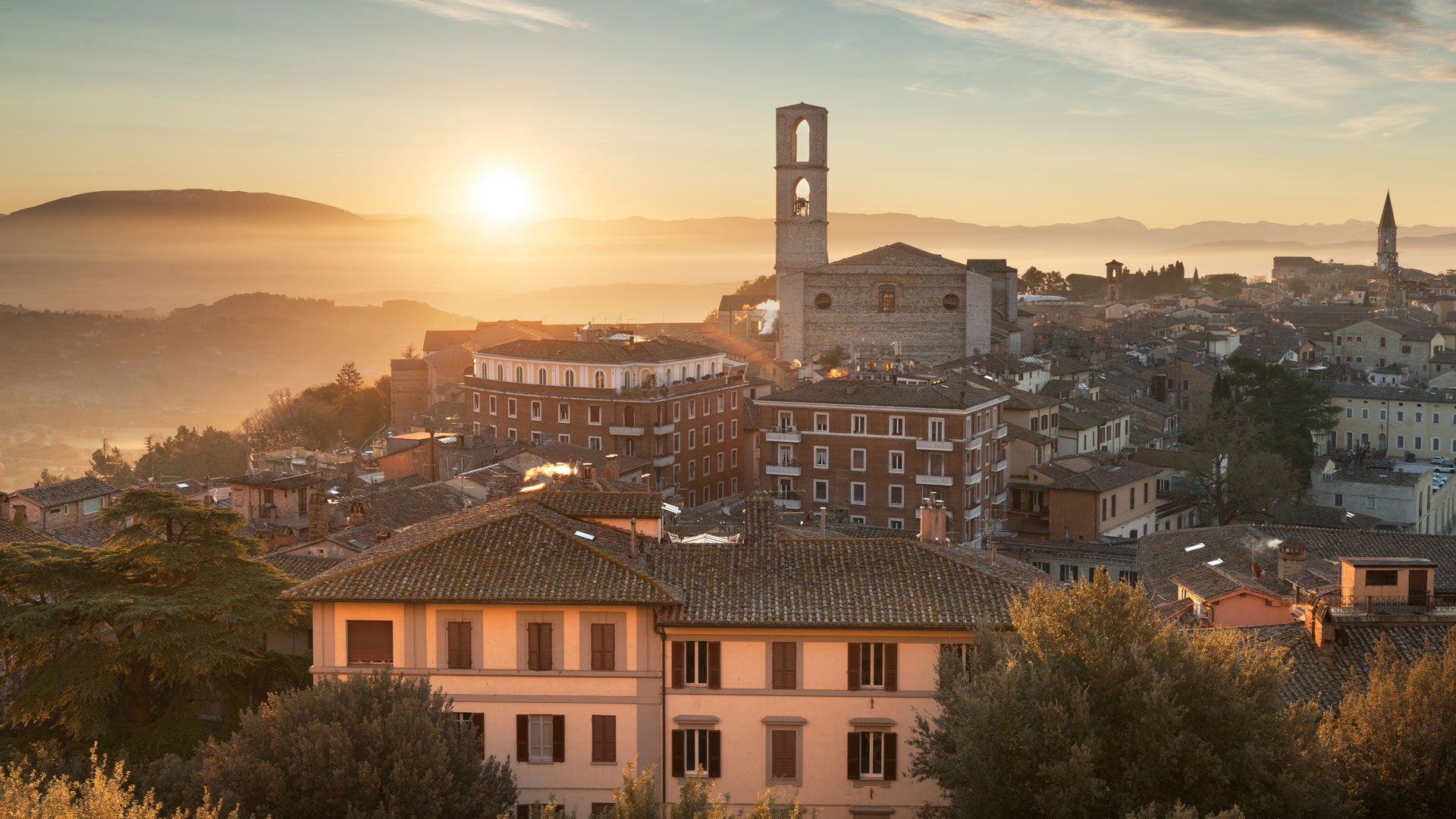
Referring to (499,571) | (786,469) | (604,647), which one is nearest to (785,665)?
(604,647)

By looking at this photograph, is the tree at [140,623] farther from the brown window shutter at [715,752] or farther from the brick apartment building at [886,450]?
the brick apartment building at [886,450]

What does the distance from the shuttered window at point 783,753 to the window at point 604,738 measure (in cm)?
201

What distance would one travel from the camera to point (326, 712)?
1530 cm

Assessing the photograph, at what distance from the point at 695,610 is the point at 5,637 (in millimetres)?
10251

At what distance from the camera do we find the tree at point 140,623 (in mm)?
20234

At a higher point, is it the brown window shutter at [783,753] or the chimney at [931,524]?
the chimney at [931,524]

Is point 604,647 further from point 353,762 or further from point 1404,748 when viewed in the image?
point 1404,748

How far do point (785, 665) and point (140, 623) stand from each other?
33.1 ft

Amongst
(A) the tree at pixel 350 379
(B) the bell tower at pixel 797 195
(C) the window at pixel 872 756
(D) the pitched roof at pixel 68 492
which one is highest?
(B) the bell tower at pixel 797 195

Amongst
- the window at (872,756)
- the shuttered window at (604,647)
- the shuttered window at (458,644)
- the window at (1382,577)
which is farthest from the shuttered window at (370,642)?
the window at (1382,577)

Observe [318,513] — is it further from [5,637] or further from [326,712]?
[326,712]

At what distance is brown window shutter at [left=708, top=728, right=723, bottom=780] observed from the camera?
18078 millimetres

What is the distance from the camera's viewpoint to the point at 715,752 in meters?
18.1

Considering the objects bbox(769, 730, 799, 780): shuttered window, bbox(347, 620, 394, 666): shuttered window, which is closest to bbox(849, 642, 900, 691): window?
bbox(769, 730, 799, 780): shuttered window
